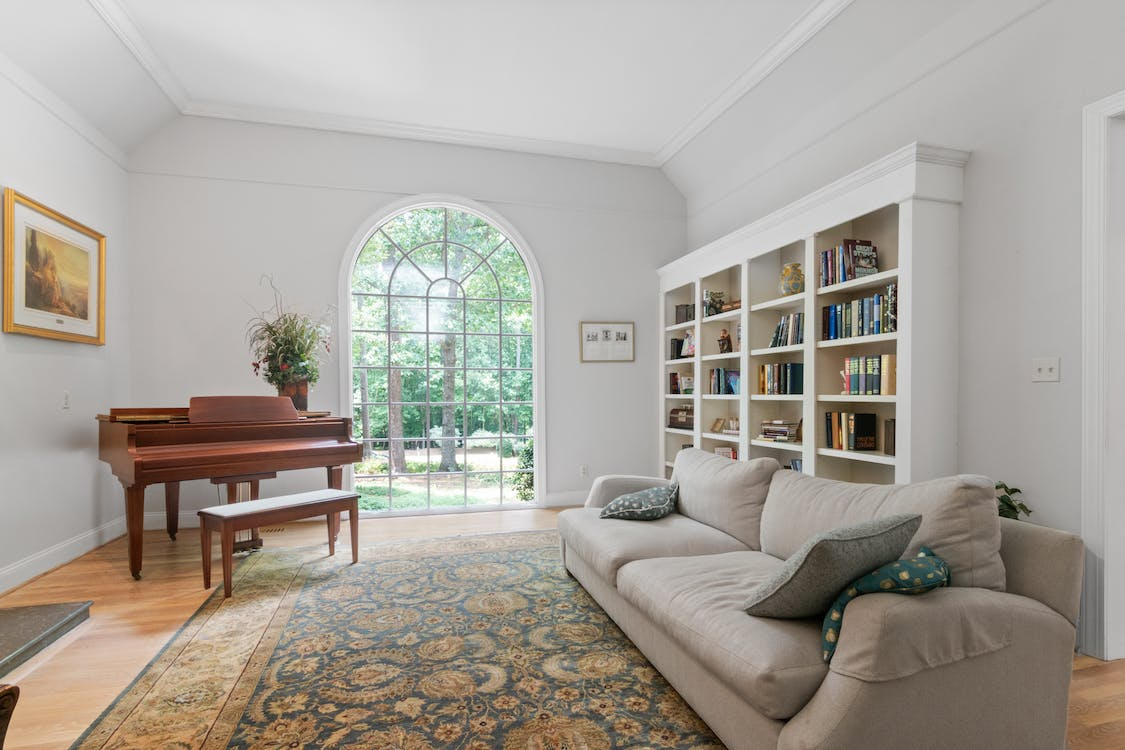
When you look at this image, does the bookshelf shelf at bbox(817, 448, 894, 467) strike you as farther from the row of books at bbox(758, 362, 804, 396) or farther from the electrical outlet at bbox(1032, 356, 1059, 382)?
the electrical outlet at bbox(1032, 356, 1059, 382)

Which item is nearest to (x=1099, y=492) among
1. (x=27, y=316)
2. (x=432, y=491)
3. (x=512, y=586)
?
(x=512, y=586)

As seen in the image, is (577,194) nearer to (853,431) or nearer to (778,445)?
(778,445)

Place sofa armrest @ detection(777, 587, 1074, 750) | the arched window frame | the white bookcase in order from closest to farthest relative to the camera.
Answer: sofa armrest @ detection(777, 587, 1074, 750), the white bookcase, the arched window frame

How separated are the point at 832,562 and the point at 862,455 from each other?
1.89 m

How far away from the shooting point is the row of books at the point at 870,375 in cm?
305

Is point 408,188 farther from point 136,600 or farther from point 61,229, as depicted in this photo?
point 136,600

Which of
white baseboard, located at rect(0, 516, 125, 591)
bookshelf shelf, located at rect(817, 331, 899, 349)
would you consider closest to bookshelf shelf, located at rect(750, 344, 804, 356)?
bookshelf shelf, located at rect(817, 331, 899, 349)

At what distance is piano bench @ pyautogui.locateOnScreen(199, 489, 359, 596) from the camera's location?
9.91ft

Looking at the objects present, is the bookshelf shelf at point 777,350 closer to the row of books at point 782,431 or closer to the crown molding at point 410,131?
the row of books at point 782,431

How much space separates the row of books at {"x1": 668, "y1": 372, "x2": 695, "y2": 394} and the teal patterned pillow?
2142 millimetres

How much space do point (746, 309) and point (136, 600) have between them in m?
4.10

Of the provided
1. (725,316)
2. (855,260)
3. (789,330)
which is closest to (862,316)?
(855,260)

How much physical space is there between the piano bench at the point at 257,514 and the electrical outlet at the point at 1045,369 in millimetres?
3633

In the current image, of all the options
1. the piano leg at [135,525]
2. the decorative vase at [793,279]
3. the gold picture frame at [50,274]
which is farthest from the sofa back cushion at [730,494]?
the gold picture frame at [50,274]
